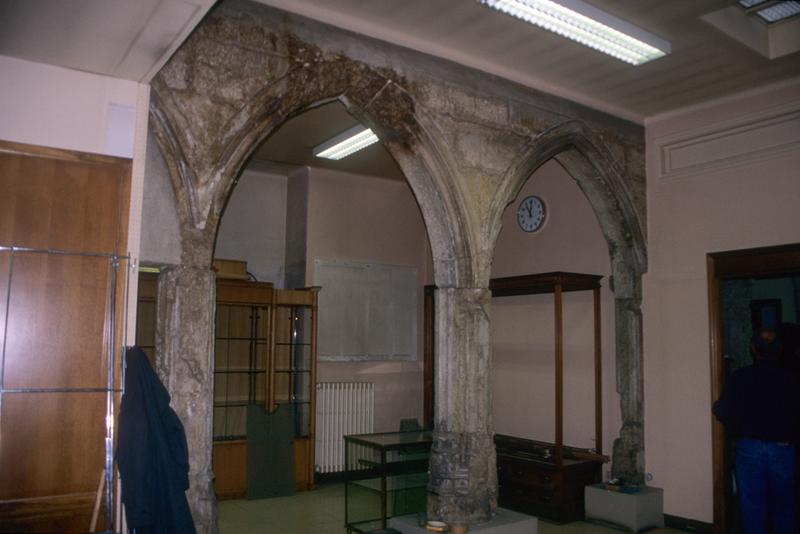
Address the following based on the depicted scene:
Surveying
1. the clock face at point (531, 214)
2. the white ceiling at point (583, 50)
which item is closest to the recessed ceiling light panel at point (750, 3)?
the white ceiling at point (583, 50)

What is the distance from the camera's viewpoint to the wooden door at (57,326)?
10.7ft

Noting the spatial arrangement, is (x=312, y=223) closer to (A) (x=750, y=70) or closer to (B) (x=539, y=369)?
(B) (x=539, y=369)

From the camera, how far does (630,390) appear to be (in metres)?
6.73

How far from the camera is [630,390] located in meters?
6.73

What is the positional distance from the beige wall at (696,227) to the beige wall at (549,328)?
1.70 ft

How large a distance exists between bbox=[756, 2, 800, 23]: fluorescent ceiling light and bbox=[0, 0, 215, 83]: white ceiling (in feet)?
14.0

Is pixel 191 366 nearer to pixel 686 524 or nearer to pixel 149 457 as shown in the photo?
pixel 149 457

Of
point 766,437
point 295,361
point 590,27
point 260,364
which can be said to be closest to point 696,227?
point 766,437

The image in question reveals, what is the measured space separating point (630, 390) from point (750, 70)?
10.2 feet

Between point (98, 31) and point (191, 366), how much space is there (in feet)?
6.43

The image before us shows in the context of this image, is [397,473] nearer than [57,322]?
No

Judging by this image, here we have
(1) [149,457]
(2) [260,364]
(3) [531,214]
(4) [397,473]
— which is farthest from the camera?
(2) [260,364]

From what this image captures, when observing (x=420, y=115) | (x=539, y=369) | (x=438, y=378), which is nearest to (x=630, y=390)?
(x=539, y=369)

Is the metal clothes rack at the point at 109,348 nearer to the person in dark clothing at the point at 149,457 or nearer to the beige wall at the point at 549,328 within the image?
the person in dark clothing at the point at 149,457
